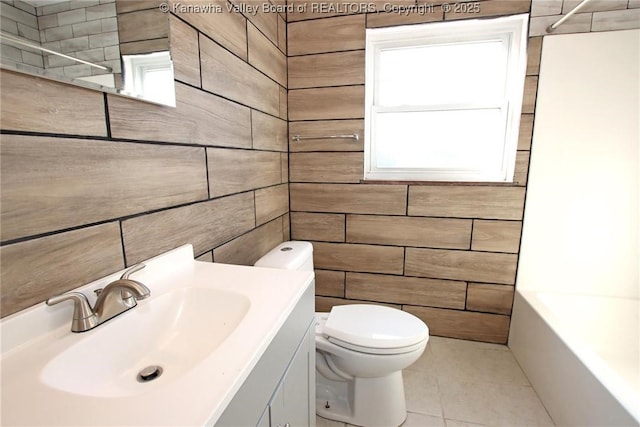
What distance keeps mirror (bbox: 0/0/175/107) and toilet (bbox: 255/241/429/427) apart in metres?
0.89

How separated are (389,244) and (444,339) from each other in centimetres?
75

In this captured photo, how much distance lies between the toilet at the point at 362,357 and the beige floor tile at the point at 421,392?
0.35ft

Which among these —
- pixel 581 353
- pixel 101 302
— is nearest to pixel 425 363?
A: pixel 581 353

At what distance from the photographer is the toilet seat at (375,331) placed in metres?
1.35

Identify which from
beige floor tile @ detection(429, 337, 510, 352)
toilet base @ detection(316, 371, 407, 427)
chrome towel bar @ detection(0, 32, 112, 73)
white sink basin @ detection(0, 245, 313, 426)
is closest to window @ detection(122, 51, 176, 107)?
chrome towel bar @ detection(0, 32, 112, 73)

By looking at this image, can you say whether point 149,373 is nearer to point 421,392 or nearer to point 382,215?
point 421,392

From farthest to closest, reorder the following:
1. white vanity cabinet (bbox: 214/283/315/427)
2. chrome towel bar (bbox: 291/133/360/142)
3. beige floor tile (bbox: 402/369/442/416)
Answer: chrome towel bar (bbox: 291/133/360/142), beige floor tile (bbox: 402/369/442/416), white vanity cabinet (bbox: 214/283/315/427)

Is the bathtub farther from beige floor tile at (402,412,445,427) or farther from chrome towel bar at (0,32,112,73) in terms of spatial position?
chrome towel bar at (0,32,112,73)

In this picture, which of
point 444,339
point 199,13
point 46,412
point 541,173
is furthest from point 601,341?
point 199,13

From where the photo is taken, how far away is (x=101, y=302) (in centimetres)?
74

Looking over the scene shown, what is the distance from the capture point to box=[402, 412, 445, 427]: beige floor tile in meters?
1.48

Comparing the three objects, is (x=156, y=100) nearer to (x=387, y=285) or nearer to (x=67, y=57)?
(x=67, y=57)

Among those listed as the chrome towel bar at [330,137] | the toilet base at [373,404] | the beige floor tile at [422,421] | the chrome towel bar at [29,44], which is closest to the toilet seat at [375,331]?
the toilet base at [373,404]

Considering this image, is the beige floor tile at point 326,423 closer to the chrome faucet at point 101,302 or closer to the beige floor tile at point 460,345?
the beige floor tile at point 460,345
